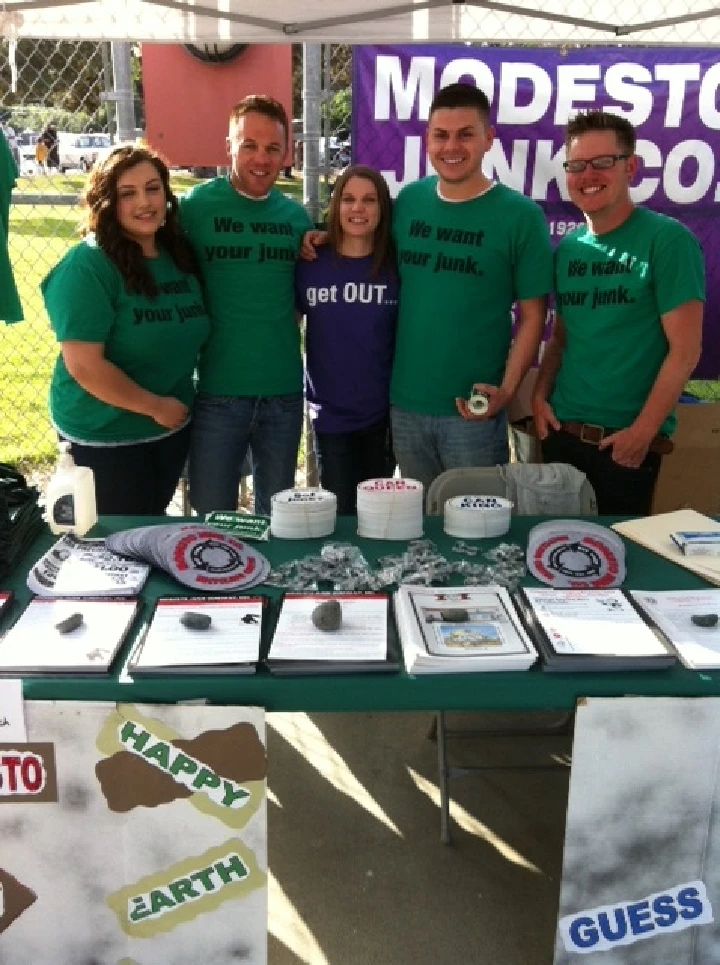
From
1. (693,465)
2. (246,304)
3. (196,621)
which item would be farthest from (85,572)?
(693,465)

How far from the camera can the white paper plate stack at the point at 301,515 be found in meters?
2.32

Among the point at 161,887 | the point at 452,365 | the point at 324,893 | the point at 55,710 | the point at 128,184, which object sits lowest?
the point at 324,893

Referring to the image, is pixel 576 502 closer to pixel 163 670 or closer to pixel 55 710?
pixel 163 670

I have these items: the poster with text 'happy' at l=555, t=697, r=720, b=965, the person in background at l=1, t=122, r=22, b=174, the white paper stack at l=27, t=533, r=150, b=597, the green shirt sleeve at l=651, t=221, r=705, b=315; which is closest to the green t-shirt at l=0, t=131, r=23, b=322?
the person in background at l=1, t=122, r=22, b=174

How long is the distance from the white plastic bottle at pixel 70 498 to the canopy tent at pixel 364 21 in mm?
1947

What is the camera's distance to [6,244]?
3102 millimetres

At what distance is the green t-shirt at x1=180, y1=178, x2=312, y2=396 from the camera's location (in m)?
2.99

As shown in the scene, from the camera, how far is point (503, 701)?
1732 mm

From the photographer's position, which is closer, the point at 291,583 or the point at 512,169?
the point at 291,583

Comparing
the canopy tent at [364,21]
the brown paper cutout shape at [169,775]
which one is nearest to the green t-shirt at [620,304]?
the canopy tent at [364,21]

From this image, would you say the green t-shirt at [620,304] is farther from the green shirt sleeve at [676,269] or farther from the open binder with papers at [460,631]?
the open binder with papers at [460,631]

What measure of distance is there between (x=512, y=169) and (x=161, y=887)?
3.40 meters

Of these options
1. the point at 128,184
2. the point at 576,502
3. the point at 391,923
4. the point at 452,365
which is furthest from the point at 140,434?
the point at 391,923

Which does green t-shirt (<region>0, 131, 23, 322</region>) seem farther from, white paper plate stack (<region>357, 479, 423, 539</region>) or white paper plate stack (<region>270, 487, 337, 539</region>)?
white paper plate stack (<region>357, 479, 423, 539</region>)
